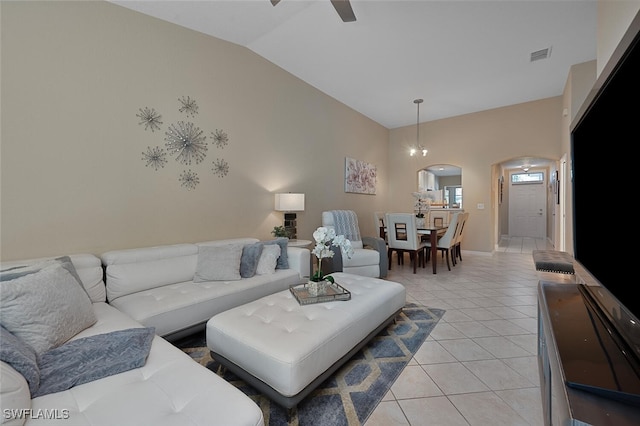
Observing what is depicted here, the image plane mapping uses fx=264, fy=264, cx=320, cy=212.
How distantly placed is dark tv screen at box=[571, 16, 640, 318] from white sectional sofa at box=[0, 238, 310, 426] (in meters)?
1.37

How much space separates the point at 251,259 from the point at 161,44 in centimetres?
236

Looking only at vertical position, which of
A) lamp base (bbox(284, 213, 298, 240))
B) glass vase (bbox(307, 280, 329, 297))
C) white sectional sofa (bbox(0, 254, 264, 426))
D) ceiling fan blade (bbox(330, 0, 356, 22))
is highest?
ceiling fan blade (bbox(330, 0, 356, 22))

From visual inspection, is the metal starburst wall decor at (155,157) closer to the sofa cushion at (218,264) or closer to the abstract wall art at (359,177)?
the sofa cushion at (218,264)

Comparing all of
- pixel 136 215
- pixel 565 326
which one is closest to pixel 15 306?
pixel 136 215

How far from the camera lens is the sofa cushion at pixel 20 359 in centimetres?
95

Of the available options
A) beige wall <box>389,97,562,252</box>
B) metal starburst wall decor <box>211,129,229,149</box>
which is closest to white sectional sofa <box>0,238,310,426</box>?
metal starburst wall decor <box>211,129,229,149</box>

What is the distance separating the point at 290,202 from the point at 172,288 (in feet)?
5.91

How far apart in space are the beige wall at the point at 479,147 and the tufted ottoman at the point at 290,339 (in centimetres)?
501

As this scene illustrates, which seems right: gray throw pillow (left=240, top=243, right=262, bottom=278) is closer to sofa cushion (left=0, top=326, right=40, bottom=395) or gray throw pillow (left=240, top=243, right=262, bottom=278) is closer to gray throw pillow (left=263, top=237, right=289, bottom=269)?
gray throw pillow (left=263, top=237, right=289, bottom=269)

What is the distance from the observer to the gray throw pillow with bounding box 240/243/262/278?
258 centimetres

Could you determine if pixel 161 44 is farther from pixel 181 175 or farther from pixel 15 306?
pixel 15 306

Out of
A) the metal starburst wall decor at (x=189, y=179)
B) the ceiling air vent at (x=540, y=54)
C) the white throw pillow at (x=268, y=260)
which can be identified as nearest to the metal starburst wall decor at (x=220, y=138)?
the metal starburst wall decor at (x=189, y=179)

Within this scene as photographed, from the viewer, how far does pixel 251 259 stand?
8.64 ft

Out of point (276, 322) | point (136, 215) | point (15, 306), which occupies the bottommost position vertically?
point (276, 322)
